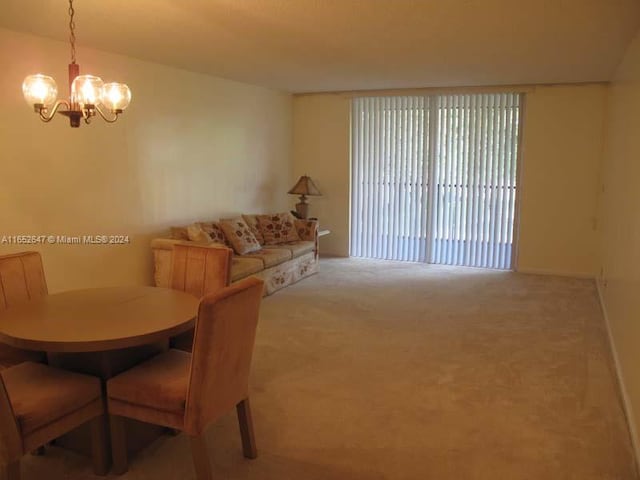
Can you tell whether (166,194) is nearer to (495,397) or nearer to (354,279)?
(354,279)

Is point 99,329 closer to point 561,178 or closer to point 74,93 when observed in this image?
point 74,93

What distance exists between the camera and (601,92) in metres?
6.17

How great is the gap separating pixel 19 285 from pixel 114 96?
117 cm

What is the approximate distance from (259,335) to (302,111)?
4.24m

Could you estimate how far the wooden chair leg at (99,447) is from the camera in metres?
2.46

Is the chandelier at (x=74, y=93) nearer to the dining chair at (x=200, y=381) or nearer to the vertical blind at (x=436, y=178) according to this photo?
the dining chair at (x=200, y=381)

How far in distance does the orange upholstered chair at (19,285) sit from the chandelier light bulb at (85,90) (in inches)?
37.0

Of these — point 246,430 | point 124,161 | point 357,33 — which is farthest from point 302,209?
point 246,430

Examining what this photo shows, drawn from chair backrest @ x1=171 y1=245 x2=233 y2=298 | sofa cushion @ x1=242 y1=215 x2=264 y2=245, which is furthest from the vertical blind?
chair backrest @ x1=171 y1=245 x2=233 y2=298

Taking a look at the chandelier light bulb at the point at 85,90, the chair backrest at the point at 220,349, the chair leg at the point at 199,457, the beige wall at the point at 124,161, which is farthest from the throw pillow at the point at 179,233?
the chair leg at the point at 199,457

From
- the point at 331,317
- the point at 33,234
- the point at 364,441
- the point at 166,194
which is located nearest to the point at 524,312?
the point at 331,317

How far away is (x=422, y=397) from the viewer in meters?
3.29

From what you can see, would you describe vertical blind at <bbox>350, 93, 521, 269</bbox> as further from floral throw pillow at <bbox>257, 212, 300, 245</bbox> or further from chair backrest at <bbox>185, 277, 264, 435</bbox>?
chair backrest at <bbox>185, 277, 264, 435</bbox>

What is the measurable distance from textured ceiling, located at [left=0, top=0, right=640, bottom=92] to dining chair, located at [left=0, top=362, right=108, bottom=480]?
2.10m
